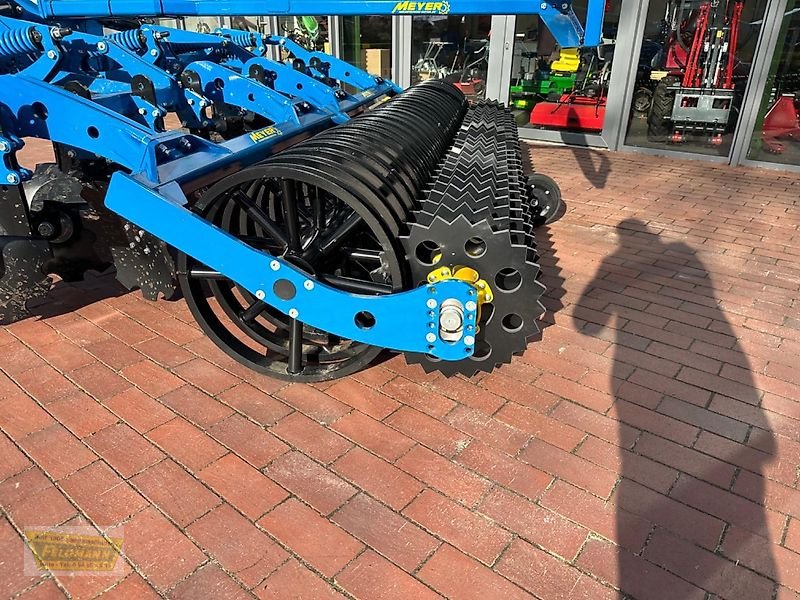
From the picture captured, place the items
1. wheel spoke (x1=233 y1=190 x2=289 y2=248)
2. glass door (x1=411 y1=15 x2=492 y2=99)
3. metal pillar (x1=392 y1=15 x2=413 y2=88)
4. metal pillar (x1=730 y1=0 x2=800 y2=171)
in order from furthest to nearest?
metal pillar (x1=392 y1=15 x2=413 y2=88), glass door (x1=411 y1=15 x2=492 y2=99), metal pillar (x1=730 y1=0 x2=800 y2=171), wheel spoke (x1=233 y1=190 x2=289 y2=248)

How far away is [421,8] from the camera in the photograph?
3152 millimetres

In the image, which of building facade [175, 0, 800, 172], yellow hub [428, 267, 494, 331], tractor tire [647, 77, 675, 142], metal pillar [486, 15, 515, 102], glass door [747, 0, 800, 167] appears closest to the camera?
yellow hub [428, 267, 494, 331]

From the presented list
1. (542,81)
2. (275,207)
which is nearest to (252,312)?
(275,207)

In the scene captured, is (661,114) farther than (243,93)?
Yes

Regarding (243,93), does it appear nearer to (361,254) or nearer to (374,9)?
(374,9)

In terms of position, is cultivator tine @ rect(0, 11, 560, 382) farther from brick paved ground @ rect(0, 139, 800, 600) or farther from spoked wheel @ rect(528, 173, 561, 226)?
spoked wheel @ rect(528, 173, 561, 226)

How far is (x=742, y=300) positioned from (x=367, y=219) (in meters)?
2.76

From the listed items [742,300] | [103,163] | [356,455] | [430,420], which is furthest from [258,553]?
[742,300]

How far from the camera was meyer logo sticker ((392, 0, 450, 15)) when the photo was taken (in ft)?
10.3

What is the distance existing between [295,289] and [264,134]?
4.31 feet

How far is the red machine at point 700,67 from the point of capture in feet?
24.0

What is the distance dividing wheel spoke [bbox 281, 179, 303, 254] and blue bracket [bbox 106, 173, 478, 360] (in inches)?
12.4

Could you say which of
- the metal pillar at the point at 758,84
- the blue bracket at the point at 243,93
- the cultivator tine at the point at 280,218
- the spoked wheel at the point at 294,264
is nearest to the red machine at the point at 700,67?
the metal pillar at the point at 758,84

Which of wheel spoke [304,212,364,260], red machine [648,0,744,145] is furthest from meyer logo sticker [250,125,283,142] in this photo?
red machine [648,0,744,145]
